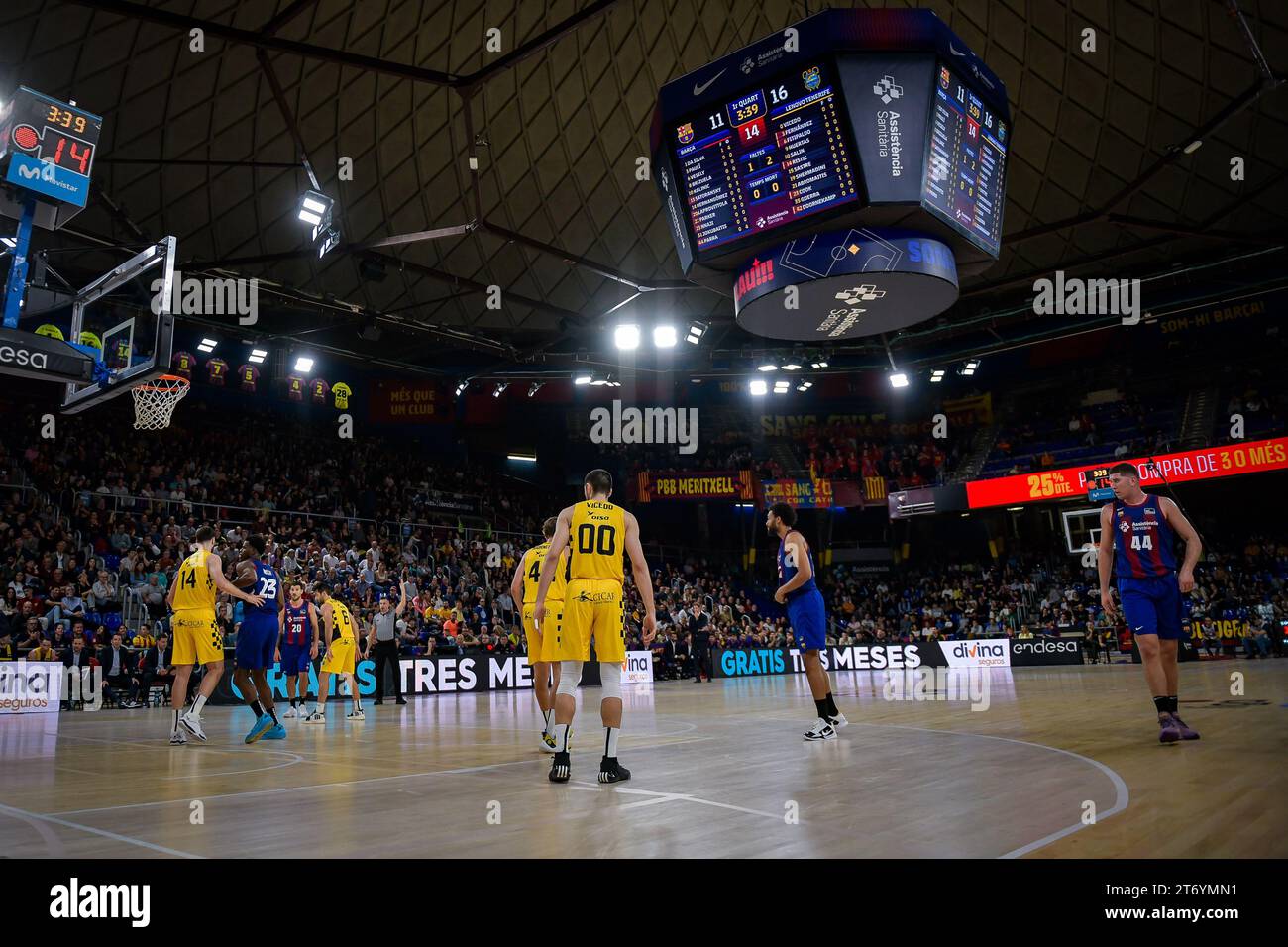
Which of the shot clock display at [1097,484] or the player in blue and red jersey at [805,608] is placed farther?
the shot clock display at [1097,484]

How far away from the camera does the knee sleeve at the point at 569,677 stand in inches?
237

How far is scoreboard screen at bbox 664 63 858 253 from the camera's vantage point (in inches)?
492

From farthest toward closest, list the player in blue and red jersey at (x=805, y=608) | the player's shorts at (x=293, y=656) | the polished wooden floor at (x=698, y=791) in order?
the player's shorts at (x=293, y=656) → the player in blue and red jersey at (x=805, y=608) → the polished wooden floor at (x=698, y=791)

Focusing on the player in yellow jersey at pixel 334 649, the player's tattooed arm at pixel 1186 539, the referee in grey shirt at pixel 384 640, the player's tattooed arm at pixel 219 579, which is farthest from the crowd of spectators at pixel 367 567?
the player's tattooed arm at pixel 1186 539

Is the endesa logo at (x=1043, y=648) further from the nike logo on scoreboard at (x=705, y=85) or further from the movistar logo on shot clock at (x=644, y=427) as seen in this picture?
the nike logo on scoreboard at (x=705, y=85)

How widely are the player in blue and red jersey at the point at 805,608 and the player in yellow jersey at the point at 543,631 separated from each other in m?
2.23

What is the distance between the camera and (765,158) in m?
13.2

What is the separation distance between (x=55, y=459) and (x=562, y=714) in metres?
23.1

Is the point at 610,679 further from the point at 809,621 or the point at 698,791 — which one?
the point at 809,621

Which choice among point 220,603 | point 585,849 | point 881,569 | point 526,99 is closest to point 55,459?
point 220,603

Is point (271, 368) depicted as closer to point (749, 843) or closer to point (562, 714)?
point (562, 714)

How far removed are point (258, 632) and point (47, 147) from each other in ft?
21.4

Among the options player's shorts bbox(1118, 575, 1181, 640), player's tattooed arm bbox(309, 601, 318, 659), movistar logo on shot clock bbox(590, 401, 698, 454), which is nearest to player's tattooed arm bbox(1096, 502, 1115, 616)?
player's shorts bbox(1118, 575, 1181, 640)

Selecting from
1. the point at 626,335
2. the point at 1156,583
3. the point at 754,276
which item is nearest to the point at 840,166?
the point at 754,276
